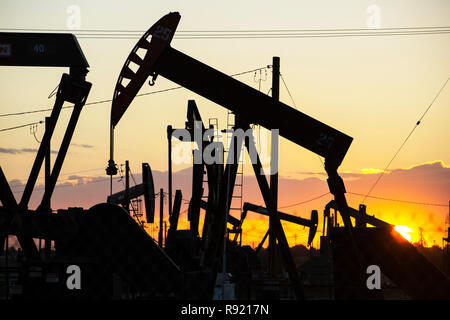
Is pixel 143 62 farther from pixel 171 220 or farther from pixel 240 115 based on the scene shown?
pixel 171 220

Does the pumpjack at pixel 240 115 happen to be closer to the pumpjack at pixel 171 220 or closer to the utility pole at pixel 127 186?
the pumpjack at pixel 171 220

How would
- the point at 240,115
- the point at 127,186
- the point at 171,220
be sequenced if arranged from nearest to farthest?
the point at 240,115, the point at 171,220, the point at 127,186

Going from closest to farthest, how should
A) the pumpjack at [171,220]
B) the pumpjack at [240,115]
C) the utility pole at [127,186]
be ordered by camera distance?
the pumpjack at [171,220] < the pumpjack at [240,115] < the utility pole at [127,186]

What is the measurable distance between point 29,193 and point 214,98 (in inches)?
248

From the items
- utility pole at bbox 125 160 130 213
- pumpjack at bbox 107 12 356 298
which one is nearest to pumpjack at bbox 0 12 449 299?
pumpjack at bbox 107 12 356 298

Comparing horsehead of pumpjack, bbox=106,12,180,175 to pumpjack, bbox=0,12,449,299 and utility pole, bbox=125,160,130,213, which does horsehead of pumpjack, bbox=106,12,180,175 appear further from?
utility pole, bbox=125,160,130,213

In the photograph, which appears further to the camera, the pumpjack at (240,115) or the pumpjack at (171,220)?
the pumpjack at (240,115)

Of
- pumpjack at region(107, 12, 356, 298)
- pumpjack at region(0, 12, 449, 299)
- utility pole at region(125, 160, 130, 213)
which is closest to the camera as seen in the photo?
pumpjack at region(0, 12, 449, 299)

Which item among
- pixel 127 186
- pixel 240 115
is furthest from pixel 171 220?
pixel 127 186

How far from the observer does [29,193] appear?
59.6 feet

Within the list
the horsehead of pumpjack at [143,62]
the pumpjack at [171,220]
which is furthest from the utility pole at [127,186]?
the horsehead of pumpjack at [143,62]

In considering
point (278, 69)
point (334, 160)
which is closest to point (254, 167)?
point (334, 160)
